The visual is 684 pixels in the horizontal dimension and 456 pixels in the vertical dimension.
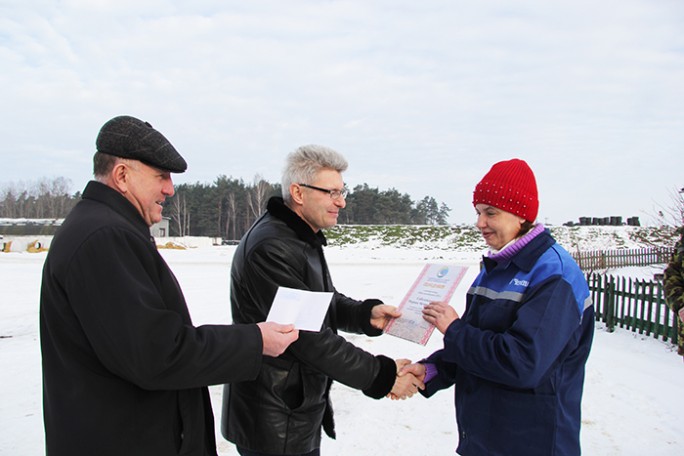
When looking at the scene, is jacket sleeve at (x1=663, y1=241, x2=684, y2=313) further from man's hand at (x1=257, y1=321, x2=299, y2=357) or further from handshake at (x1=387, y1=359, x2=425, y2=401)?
man's hand at (x1=257, y1=321, x2=299, y2=357)

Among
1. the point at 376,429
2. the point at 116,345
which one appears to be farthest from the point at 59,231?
the point at 376,429

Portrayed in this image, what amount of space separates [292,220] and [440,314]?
3.13 feet

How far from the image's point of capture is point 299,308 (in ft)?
7.20

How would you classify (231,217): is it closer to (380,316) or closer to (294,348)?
(380,316)

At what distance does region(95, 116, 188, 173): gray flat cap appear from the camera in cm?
194

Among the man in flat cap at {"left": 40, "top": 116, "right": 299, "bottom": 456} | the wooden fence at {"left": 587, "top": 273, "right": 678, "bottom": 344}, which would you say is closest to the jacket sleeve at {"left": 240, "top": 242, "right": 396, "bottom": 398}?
the man in flat cap at {"left": 40, "top": 116, "right": 299, "bottom": 456}

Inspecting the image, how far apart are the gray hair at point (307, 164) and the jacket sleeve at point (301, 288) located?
0.49 m

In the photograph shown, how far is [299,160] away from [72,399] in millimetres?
1672

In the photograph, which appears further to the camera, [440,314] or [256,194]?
[256,194]

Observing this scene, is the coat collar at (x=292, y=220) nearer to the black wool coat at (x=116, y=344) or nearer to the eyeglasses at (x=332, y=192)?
the eyeglasses at (x=332, y=192)

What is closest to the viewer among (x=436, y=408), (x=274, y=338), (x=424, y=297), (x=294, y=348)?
(x=274, y=338)

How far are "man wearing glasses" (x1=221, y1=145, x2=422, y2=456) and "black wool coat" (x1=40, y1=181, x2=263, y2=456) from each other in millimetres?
585

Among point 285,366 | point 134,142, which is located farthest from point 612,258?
point 134,142

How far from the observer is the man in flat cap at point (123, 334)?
1.68 meters
